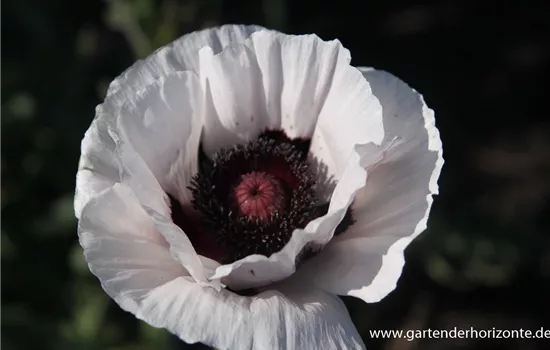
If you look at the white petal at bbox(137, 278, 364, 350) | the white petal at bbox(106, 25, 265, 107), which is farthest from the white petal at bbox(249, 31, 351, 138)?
the white petal at bbox(137, 278, 364, 350)

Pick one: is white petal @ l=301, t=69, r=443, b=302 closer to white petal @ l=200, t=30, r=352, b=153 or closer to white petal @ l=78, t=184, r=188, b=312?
white petal @ l=200, t=30, r=352, b=153

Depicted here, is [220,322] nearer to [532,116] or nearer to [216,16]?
[216,16]

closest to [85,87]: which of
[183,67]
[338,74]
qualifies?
[183,67]

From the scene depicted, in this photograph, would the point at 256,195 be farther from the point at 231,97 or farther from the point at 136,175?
the point at 136,175

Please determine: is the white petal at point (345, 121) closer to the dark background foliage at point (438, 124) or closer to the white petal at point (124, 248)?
the white petal at point (124, 248)

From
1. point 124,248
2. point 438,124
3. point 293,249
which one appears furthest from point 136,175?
point 438,124
